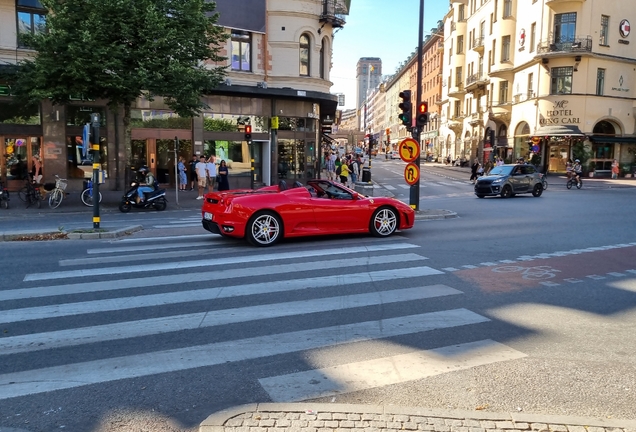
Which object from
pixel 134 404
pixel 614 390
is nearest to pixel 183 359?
pixel 134 404

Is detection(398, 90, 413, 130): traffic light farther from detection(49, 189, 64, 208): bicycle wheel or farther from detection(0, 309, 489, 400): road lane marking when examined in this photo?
detection(49, 189, 64, 208): bicycle wheel

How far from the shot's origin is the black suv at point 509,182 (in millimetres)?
24938

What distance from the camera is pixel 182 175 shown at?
84.8 ft

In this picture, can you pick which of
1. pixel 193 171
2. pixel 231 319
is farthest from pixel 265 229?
pixel 193 171

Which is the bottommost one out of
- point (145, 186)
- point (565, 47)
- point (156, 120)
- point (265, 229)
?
point (265, 229)

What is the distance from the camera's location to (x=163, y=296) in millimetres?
7059

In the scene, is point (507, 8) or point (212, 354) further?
point (507, 8)

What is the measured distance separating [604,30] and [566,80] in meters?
5.23

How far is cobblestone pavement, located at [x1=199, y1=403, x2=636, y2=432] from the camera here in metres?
3.68

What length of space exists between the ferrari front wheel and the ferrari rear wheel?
222 centimetres

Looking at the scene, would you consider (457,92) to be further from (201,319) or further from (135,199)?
(201,319)

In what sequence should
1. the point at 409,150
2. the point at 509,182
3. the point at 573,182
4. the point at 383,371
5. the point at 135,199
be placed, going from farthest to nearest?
the point at 573,182
the point at 509,182
the point at 135,199
the point at 409,150
the point at 383,371

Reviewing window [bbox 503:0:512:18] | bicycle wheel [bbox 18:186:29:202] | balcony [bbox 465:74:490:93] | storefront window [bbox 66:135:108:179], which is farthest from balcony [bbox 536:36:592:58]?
bicycle wheel [bbox 18:186:29:202]

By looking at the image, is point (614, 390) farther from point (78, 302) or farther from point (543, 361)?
point (78, 302)
